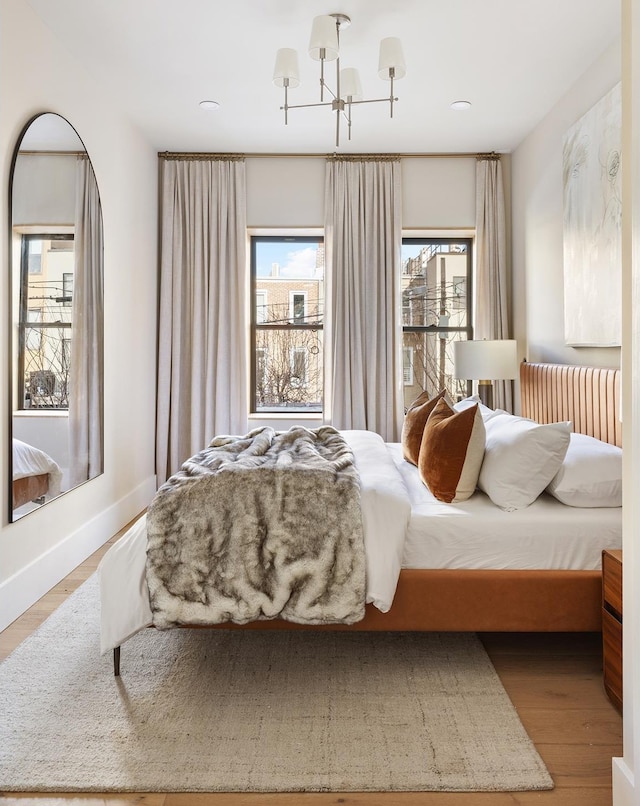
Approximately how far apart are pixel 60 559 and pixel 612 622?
258 cm

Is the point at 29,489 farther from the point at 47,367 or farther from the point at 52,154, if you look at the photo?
the point at 52,154

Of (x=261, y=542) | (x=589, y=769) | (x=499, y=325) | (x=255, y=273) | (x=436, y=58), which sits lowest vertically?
(x=589, y=769)

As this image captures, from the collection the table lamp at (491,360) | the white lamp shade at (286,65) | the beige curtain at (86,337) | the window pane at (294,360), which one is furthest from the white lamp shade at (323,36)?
the window pane at (294,360)

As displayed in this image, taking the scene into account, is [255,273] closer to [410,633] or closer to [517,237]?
→ [517,237]

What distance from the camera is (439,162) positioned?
5.08 metres

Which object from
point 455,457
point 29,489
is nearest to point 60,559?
point 29,489

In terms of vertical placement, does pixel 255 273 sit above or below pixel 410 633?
above

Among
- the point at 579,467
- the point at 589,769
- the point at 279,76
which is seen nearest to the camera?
the point at 589,769

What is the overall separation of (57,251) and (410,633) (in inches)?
95.6

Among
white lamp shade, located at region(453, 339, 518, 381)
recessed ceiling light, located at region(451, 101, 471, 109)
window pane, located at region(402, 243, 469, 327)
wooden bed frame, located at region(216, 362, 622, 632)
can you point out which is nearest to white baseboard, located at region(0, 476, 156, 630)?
wooden bed frame, located at region(216, 362, 622, 632)

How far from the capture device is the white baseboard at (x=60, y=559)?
277 centimetres

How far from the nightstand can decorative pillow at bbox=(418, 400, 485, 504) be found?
0.58 metres

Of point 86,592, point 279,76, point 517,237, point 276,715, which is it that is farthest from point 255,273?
point 276,715

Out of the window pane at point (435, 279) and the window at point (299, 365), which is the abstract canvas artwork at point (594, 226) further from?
the window at point (299, 365)
